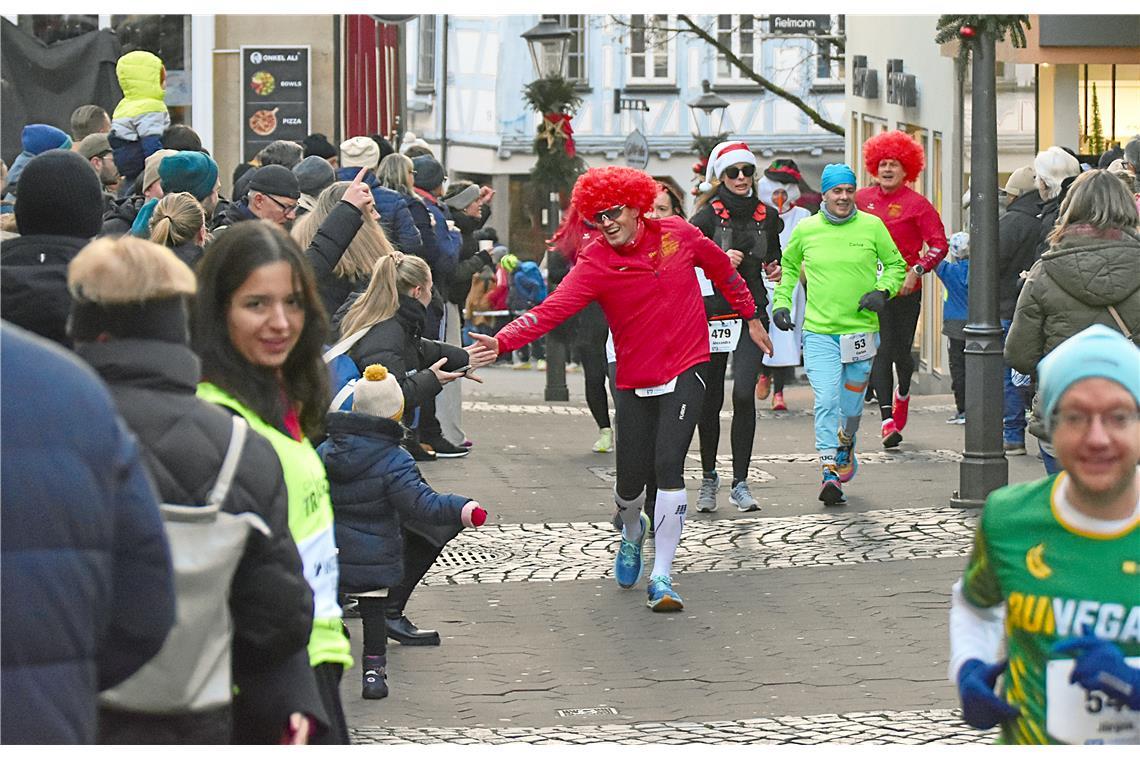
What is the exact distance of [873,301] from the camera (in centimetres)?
1191

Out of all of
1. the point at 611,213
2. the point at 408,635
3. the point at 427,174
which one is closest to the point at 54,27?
the point at 427,174

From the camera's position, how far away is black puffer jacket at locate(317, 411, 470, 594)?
732cm

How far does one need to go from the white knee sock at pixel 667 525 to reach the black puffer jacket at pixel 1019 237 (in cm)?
514

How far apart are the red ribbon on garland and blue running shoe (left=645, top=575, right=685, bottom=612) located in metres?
14.8

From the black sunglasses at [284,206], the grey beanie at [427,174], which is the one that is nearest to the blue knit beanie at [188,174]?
the black sunglasses at [284,206]

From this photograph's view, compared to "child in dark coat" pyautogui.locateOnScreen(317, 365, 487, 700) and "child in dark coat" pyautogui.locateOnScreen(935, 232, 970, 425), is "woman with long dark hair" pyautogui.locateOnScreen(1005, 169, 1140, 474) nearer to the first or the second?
"child in dark coat" pyautogui.locateOnScreen(317, 365, 487, 700)

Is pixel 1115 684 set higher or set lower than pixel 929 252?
lower

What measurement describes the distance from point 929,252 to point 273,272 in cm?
1006

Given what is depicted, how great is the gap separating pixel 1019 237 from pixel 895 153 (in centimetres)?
125

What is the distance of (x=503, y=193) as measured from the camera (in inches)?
1994

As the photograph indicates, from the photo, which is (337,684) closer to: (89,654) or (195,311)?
(195,311)

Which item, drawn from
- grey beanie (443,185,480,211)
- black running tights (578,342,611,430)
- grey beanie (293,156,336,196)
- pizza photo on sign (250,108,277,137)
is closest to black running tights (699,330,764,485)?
black running tights (578,342,611,430)

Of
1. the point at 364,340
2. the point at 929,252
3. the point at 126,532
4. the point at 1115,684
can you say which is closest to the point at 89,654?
the point at 126,532

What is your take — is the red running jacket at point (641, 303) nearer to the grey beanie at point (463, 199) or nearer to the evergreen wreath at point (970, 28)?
the evergreen wreath at point (970, 28)
